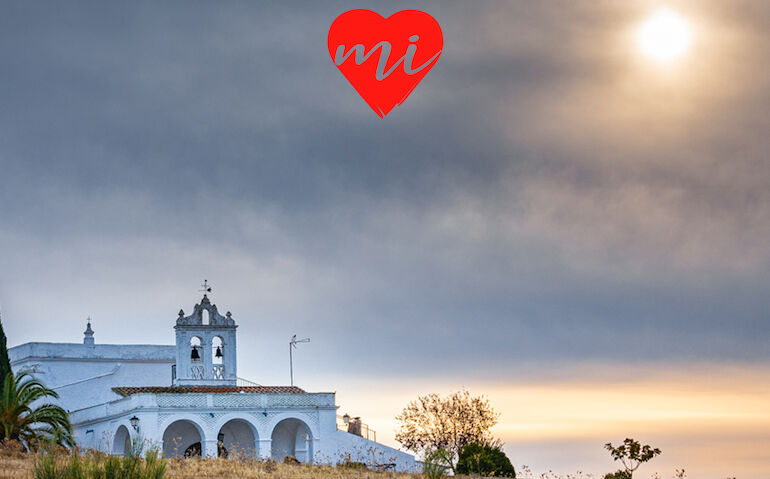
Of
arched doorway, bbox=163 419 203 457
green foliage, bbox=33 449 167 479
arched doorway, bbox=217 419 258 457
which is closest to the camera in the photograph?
green foliage, bbox=33 449 167 479

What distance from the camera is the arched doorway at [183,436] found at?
185 ft

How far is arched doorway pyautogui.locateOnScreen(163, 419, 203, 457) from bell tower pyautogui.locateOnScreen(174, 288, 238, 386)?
3.08m

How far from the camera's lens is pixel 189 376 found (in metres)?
60.0

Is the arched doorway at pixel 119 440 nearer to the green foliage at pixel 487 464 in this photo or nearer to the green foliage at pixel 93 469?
the green foliage at pixel 487 464

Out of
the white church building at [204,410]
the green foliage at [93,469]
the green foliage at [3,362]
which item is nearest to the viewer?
the green foliage at [93,469]

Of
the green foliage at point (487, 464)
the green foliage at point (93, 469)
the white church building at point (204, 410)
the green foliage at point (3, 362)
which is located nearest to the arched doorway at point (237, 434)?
the white church building at point (204, 410)

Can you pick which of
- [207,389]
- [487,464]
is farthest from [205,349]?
[487,464]

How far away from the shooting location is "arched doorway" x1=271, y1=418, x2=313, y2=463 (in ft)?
190

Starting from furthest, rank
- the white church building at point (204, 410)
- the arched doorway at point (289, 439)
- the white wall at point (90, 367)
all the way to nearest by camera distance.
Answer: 1. the white wall at point (90, 367)
2. the arched doorway at point (289, 439)
3. the white church building at point (204, 410)

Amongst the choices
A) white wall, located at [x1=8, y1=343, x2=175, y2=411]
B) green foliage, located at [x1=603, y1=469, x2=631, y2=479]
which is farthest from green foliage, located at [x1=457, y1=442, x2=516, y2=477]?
white wall, located at [x1=8, y1=343, x2=175, y2=411]

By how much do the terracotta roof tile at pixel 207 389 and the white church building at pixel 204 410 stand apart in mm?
55

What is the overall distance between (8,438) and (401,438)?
24851mm

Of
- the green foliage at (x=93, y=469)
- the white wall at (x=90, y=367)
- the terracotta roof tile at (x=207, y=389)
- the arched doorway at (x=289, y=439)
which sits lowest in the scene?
the green foliage at (x=93, y=469)

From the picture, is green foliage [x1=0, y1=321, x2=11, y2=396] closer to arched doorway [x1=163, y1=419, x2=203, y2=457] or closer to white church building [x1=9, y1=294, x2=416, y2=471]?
white church building [x1=9, y1=294, x2=416, y2=471]
